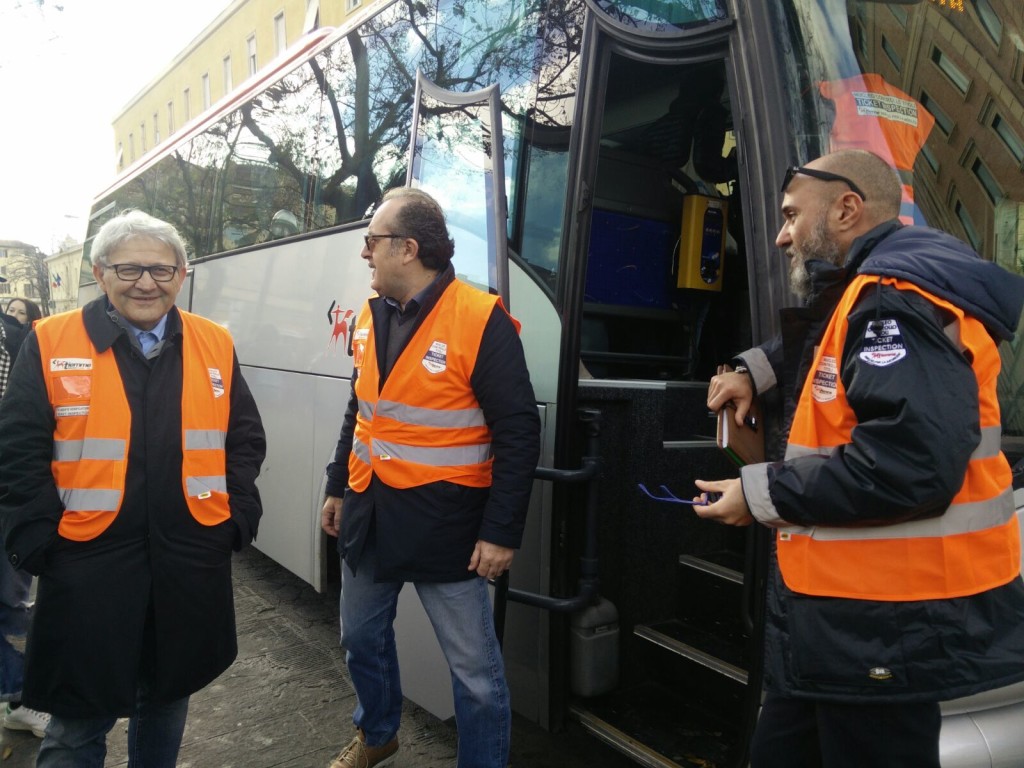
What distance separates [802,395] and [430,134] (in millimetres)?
2241

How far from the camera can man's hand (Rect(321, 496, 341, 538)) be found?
118 inches

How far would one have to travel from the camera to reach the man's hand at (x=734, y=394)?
6.50 ft

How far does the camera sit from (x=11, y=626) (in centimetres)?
341

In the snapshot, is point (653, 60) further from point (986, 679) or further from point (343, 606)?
point (343, 606)

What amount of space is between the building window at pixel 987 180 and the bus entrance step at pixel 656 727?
6.38 feet

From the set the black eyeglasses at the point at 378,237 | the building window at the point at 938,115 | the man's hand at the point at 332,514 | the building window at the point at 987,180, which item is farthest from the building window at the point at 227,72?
the building window at the point at 987,180

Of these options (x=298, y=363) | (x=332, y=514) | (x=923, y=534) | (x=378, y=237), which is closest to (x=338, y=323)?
(x=298, y=363)

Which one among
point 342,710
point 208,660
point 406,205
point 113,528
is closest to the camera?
point 113,528

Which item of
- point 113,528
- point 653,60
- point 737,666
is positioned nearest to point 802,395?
point 653,60

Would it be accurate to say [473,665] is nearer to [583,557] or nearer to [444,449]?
[583,557]

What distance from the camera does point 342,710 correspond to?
3.71m

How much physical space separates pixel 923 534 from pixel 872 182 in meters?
0.77

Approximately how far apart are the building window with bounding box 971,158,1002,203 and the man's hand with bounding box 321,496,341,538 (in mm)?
2404

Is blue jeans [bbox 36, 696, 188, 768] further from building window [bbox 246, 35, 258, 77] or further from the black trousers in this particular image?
building window [bbox 246, 35, 258, 77]
